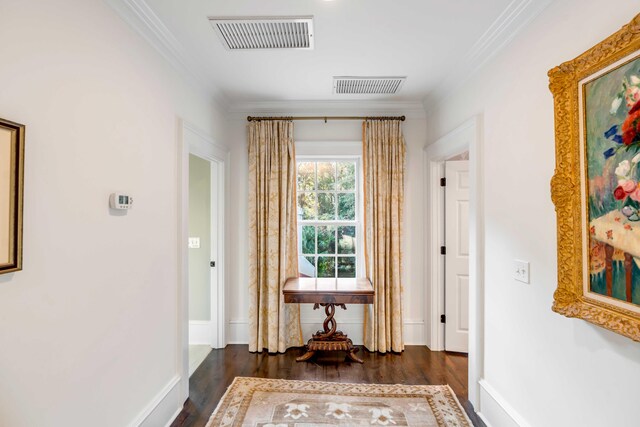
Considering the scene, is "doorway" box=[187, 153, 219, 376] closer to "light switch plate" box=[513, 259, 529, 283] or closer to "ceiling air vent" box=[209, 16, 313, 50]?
"ceiling air vent" box=[209, 16, 313, 50]

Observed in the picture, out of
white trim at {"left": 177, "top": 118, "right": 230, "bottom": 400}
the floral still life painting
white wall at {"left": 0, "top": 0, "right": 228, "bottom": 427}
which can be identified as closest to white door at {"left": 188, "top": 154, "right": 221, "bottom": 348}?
white trim at {"left": 177, "top": 118, "right": 230, "bottom": 400}

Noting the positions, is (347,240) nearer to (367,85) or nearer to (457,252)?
(457,252)

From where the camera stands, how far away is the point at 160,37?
201 centimetres

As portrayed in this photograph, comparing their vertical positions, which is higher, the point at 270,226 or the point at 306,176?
the point at 306,176

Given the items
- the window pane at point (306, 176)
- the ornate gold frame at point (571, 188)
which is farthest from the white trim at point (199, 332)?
the ornate gold frame at point (571, 188)

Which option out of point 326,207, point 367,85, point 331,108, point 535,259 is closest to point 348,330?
point 326,207

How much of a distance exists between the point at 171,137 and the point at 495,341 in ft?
8.47

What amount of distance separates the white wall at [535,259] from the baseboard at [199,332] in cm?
267

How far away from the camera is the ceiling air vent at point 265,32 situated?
1.92 meters

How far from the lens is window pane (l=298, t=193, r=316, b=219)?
3656 millimetres

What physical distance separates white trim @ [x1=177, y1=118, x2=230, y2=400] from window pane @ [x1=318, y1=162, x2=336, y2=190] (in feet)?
3.42

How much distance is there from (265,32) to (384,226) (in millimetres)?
2099

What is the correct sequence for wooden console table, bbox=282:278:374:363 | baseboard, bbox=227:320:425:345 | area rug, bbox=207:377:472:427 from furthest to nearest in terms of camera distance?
1. baseboard, bbox=227:320:425:345
2. wooden console table, bbox=282:278:374:363
3. area rug, bbox=207:377:472:427

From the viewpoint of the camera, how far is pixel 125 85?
1.73m
